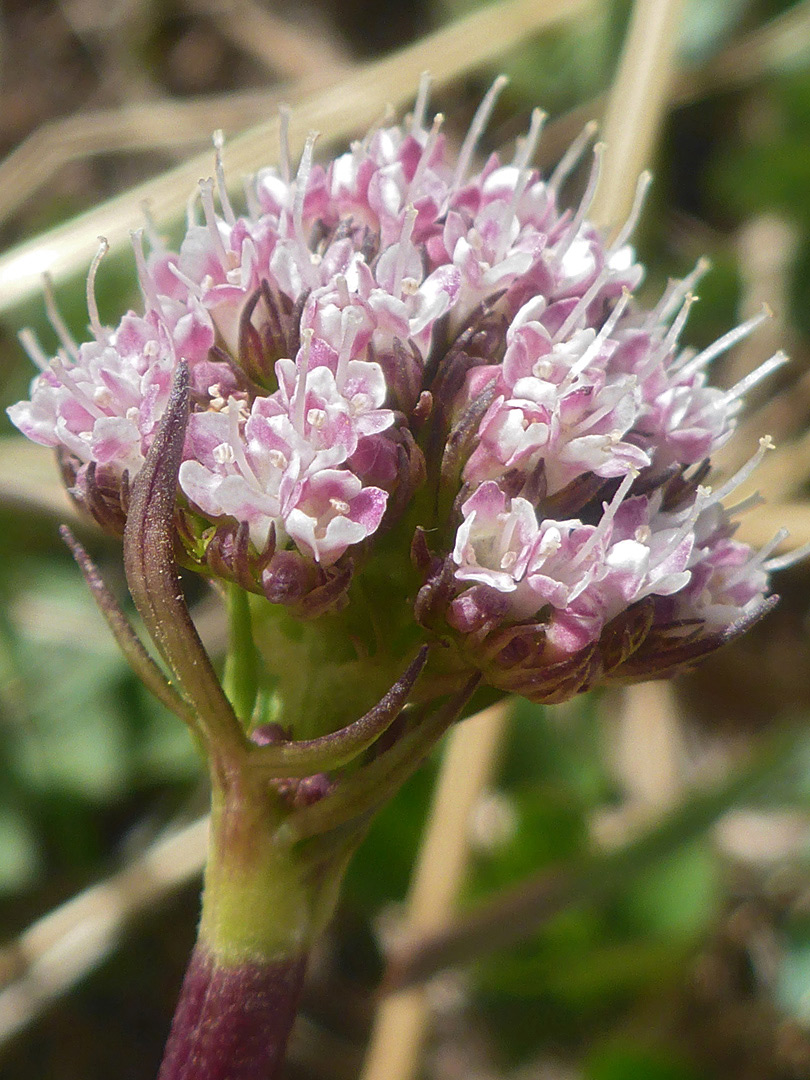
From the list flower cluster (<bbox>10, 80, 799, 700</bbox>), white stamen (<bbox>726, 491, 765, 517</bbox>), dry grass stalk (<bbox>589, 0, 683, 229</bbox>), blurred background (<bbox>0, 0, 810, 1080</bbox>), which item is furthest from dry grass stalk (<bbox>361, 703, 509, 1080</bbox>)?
dry grass stalk (<bbox>589, 0, 683, 229</bbox>)

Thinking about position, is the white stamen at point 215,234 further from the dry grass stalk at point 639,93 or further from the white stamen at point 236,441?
the dry grass stalk at point 639,93

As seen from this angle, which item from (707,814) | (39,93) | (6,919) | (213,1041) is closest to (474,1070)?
(707,814)

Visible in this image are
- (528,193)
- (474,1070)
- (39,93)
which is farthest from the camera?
(39,93)

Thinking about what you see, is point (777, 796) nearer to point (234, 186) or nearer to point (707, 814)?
point (707, 814)

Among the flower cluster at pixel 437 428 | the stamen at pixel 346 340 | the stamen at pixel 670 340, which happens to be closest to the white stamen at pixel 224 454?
the flower cluster at pixel 437 428

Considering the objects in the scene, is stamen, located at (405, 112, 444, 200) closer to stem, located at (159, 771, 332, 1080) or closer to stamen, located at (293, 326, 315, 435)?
stamen, located at (293, 326, 315, 435)

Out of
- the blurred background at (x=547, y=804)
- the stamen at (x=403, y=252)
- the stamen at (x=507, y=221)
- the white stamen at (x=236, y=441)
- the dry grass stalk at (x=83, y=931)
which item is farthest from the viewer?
the blurred background at (x=547, y=804)
